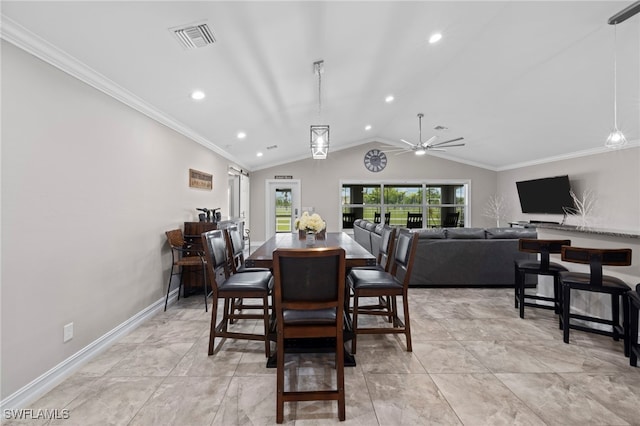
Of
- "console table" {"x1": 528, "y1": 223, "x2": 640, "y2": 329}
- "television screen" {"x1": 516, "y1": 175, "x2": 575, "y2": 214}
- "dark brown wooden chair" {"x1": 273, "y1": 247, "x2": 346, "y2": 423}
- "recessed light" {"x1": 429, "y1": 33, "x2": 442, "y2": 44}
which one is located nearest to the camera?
"dark brown wooden chair" {"x1": 273, "y1": 247, "x2": 346, "y2": 423}

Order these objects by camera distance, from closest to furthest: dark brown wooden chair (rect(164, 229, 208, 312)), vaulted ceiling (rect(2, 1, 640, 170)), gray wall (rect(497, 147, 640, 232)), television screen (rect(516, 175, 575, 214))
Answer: vaulted ceiling (rect(2, 1, 640, 170)) < dark brown wooden chair (rect(164, 229, 208, 312)) < gray wall (rect(497, 147, 640, 232)) < television screen (rect(516, 175, 575, 214))

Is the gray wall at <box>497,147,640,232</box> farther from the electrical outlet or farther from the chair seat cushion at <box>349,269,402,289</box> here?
the electrical outlet

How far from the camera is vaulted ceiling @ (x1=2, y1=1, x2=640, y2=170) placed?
198 cm

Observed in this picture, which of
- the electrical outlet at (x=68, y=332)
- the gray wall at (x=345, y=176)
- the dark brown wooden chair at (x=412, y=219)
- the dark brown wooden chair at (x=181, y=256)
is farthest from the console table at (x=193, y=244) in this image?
the dark brown wooden chair at (x=412, y=219)

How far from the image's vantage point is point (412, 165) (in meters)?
8.48

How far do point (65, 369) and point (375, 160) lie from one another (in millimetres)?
7761

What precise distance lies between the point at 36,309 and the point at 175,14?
2.13m

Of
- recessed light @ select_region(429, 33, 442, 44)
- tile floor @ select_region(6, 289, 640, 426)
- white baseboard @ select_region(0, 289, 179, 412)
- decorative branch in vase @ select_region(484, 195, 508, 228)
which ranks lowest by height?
tile floor @ select_region(6, 289, 640, 426)

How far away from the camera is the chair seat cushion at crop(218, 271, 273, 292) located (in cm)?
229

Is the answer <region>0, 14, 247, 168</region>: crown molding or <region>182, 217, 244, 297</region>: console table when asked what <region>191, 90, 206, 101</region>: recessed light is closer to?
<region>0, 14, 247, 168</region>: crown molding

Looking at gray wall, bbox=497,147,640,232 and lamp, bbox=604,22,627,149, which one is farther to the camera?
gray wall, bbox=497,147,640,232

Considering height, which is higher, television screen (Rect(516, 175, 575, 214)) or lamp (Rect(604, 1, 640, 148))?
lamp (Rect(604, 1, 640, 148))

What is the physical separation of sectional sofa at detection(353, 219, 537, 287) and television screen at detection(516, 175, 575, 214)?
2.71 metres

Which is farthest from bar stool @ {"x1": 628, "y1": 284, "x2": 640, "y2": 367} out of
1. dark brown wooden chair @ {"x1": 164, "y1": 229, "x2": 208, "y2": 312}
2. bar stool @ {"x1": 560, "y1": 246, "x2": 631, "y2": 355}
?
dark brown wooden chair @ {"x1": 164, "y1": 229, "x2": 208, "y2": 312}
